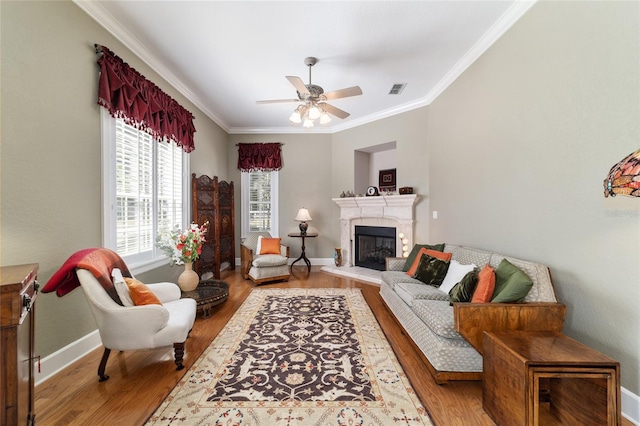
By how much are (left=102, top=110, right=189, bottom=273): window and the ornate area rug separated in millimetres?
1421

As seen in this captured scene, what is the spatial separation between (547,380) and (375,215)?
357 cm

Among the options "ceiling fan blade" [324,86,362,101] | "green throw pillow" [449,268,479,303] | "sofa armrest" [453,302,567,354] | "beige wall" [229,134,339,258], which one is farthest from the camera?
"beige wall" [229,134,339,258]

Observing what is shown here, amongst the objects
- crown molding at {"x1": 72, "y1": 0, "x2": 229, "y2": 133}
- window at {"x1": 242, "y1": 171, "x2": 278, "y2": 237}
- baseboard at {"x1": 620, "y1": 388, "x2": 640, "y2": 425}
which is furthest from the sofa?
window at {"x1": 242, "y1": 171, "x2": 278, "y2": 237}

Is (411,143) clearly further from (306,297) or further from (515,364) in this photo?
(515,364)

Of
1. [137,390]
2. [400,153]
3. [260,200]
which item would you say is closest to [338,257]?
[260,200]

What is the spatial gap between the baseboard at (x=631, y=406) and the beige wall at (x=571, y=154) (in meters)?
0.05

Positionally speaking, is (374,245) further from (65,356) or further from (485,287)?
(65,356)

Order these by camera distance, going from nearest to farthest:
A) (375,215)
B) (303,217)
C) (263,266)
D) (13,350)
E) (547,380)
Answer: (13,350) < (547,380) < (263,266) < (375,215) < (303,217)

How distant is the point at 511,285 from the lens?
6.26 ft

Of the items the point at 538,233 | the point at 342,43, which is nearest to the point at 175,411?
the point at 538,233

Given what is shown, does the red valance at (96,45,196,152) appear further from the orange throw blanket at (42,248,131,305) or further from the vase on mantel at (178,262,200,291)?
the vase on mantel at (178,262,200,291)

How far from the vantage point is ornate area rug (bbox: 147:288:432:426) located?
5.31 feet

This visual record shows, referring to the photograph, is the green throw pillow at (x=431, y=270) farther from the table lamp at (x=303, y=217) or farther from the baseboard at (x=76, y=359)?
the table lamp at (x=303, y=217)

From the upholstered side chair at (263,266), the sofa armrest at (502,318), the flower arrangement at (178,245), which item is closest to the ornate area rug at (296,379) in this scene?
the sofa armrest at (502,318)
